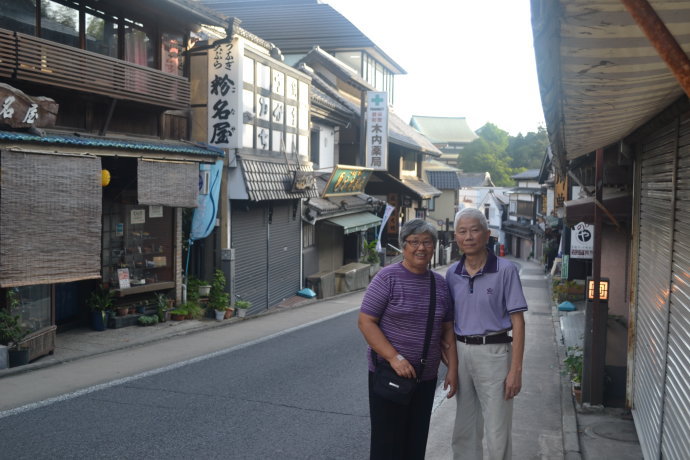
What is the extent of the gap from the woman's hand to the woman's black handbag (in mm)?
34

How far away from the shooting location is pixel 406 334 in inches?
194

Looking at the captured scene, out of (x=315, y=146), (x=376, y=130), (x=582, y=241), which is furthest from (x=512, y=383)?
(x=376, y=130)

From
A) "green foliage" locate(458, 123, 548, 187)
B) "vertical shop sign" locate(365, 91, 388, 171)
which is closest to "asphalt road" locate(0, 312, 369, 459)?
"vertical shop sign" locate(365, 91, 388, 171)

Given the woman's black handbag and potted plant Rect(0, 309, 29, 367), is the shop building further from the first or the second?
the woman's black handbag

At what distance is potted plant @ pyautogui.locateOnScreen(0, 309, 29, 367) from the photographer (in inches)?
435

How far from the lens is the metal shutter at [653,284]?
592cm

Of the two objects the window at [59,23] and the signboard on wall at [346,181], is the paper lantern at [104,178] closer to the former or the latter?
the window at [59,23]

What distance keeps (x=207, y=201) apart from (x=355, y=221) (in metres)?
11.3

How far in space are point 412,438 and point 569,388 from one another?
611 centimetres

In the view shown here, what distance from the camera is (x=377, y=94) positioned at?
1176 inches

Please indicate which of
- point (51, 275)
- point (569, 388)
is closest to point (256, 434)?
point (569, 388)

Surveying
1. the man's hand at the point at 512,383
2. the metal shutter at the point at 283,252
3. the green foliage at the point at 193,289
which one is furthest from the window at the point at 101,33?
the man's hand at the point at 512,383

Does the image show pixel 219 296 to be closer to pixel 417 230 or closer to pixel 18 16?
pixel 18 16

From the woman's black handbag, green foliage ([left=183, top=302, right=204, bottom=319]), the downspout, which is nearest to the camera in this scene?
the downspout
